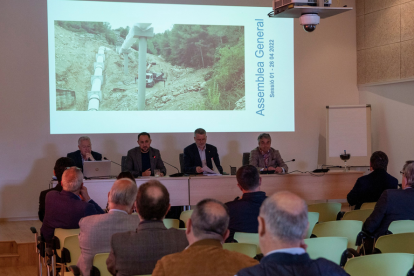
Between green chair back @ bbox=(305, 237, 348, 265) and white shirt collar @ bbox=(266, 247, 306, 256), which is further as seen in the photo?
green chair back @ bbox=(305, 237, 348, 265)

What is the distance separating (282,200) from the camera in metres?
1.52

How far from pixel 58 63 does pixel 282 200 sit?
21.6ft

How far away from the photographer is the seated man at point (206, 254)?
1.86 m

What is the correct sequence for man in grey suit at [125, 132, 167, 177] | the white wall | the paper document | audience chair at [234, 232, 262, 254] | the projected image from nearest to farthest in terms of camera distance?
audience chair at [234, 232, 262, 254], the paper document, man in grey suit at [125, 132, 167, 177], the white wall, the projected image

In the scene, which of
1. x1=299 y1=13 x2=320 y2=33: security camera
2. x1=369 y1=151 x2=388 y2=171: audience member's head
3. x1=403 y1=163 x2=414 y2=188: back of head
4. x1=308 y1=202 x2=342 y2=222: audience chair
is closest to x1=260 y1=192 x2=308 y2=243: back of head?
x1=403 y1=163 x2=414 y2=188: back of head

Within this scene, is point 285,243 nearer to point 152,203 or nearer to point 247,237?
point 152,203

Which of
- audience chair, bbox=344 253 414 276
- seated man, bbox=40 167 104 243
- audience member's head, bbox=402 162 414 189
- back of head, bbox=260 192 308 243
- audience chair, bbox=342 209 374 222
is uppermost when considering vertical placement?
back of head, bbox=260 192 308 243

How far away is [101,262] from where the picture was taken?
2.65 meters

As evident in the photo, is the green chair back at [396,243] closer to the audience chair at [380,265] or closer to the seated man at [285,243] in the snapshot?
the audience chair at [380,265]

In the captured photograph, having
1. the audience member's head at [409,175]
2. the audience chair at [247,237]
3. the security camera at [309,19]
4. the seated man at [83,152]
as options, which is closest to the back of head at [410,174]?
the audience member's head at [409,175]

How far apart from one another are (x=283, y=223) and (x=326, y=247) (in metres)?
1.46

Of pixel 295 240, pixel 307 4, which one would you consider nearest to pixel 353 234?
pixel 295 240

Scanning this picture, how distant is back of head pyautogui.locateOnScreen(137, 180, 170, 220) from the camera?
2.42 metres

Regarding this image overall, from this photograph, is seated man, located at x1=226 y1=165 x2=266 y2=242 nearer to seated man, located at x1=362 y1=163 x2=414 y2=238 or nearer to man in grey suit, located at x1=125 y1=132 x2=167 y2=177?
seated man, located at x1=362 y1=163 x2=414 y2=238
